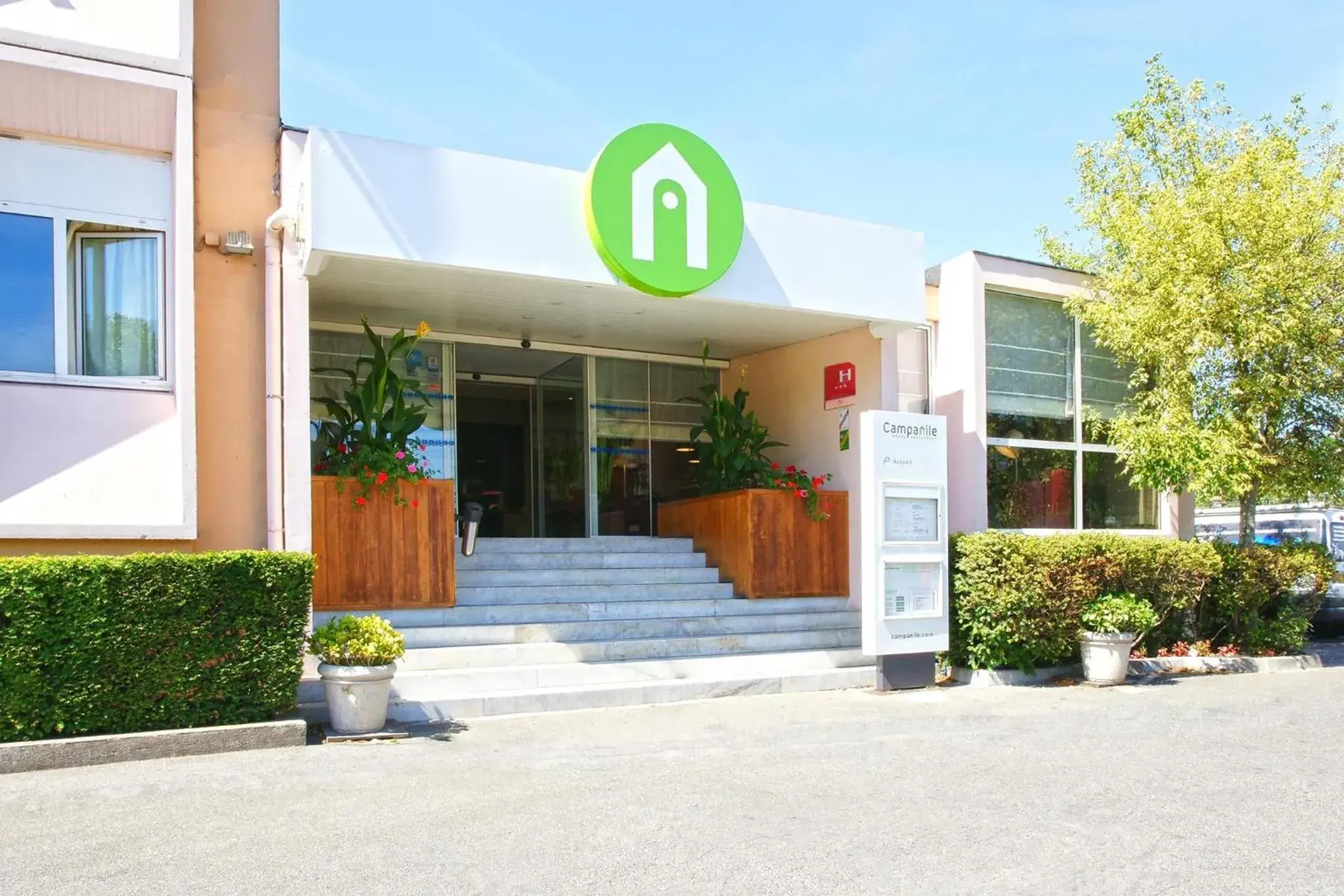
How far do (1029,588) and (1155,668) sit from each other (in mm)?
2295

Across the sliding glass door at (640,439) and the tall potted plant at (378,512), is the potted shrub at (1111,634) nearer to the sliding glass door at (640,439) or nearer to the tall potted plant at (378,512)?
the sliding glass door at (640,439)

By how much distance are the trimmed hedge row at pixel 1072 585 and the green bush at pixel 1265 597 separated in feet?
0.05

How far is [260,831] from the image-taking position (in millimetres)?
5082

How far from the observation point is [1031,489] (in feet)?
41.1

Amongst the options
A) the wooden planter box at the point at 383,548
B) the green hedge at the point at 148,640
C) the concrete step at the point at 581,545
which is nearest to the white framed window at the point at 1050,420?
the concrete step at the point at 581,545

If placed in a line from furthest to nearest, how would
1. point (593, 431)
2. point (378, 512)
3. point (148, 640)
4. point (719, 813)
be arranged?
point (593, 431)
point (378, 512)
point (148, 640)
point (719, 813)

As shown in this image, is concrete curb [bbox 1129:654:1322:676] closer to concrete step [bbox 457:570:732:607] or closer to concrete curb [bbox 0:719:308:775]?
concrete step [bbox 457:570:732:607]

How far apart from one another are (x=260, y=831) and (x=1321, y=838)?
4.91 meters

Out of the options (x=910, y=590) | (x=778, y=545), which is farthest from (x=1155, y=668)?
(x=778, y=545)

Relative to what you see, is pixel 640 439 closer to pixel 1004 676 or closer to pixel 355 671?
pixel 1004 676

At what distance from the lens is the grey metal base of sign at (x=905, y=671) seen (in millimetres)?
9719

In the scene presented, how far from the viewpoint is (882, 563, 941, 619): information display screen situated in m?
9.62

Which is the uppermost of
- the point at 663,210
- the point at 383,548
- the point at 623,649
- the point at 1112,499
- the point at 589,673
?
the point at 663,210

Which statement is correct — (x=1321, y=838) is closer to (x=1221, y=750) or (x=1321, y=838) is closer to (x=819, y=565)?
(x=1221, y=750)
